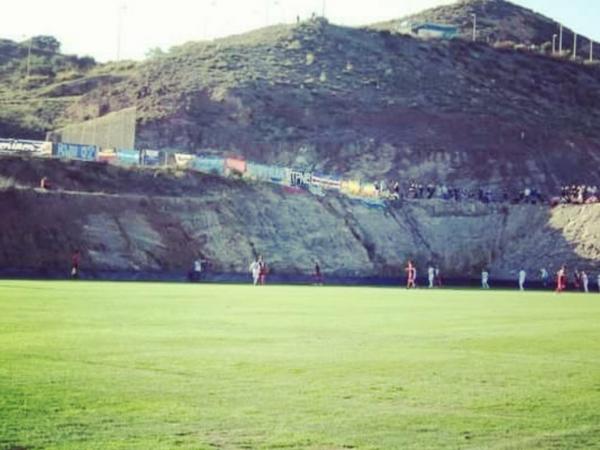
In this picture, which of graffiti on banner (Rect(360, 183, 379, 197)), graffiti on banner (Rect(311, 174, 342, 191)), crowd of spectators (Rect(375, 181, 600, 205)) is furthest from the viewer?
crowd of spectators (Rect(375, 181, 600, 205))

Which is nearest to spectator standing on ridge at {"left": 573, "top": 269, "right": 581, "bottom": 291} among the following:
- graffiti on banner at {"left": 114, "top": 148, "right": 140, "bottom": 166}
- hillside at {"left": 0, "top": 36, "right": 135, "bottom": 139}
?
graffiti on banner at {"left": 114, "top": 148, "right": 140, "bottom": 166}

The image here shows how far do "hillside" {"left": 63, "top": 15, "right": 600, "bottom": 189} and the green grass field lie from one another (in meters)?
77.0

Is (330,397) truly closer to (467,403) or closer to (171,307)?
(467,403)

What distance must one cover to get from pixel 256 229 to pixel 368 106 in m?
39.9

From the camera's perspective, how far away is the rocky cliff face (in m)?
69.9

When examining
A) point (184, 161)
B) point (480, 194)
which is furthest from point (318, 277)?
point (480, 194)

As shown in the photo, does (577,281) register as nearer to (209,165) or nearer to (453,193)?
(453,193)

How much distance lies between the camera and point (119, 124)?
94.1 m

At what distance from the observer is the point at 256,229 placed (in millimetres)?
79812

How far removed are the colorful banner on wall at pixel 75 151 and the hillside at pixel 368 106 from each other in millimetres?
20207

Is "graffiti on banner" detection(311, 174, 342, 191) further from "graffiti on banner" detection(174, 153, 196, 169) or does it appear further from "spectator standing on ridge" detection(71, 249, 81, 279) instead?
"spectator standing on ridge" detection(71, 249, 81, 279)

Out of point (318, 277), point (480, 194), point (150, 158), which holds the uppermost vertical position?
point (150, 158)

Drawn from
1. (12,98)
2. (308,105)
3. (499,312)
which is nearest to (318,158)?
(308,105)

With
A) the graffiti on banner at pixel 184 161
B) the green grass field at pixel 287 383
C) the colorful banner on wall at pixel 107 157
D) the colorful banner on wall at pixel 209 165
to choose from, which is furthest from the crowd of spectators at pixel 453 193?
the green grass field at pixel 287 383
